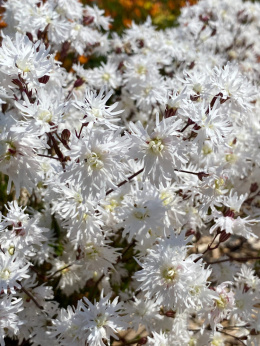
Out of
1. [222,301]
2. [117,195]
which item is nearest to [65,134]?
[117,195]

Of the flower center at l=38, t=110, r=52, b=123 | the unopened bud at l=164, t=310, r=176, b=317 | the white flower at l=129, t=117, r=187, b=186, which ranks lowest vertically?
the unopened bud at l=164, t=310, r=176, b=317

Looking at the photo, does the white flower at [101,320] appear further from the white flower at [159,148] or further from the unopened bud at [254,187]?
the unopened bud at [254,187]

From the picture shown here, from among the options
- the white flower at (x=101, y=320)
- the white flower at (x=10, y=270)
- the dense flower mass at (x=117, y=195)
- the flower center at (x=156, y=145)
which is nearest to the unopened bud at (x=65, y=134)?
the dense flower mass at (x=117, y=195)

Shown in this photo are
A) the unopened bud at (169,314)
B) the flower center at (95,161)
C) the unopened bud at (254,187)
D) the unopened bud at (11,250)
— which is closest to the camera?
the flower center at (95,161)

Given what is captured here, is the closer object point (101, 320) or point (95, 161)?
point (95, 161)

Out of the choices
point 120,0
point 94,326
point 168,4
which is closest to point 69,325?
point 94,326

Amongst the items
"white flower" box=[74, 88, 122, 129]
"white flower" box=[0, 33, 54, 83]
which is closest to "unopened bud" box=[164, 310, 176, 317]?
"white flower" box=[74, 88, 122, 129]

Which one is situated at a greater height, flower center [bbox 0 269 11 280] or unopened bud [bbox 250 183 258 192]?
unopened bud [bbox 250 183 258 192]

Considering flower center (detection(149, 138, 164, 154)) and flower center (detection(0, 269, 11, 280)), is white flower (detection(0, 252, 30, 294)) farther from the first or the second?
flower center (detection(149, 138, 164, 154))

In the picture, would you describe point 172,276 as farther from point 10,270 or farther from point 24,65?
point 24,65
